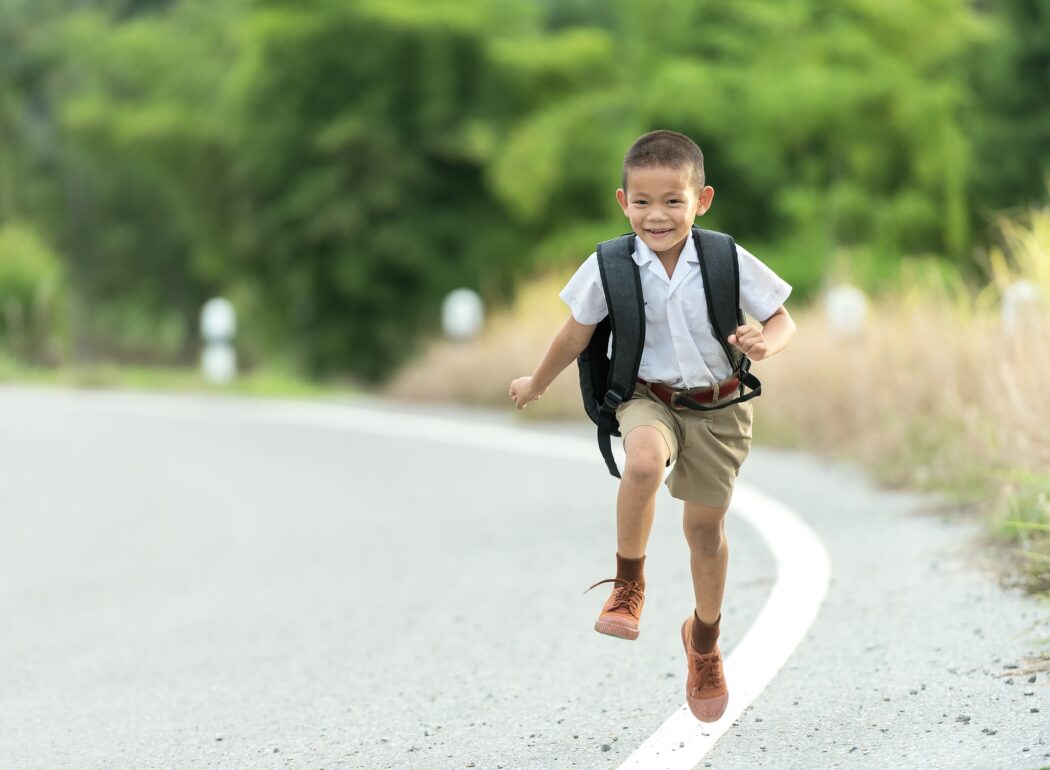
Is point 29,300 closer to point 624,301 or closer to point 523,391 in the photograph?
point 523,391

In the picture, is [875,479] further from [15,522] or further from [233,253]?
[233,253]

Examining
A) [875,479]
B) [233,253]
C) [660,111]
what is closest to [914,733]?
[875,479]

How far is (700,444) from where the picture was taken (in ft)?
14.1

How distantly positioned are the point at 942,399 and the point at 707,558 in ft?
19.1

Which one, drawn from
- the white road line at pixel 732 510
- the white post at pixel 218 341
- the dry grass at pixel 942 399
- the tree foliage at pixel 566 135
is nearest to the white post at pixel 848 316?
the dry grass at pixel 942 399

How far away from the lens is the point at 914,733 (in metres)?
4.21

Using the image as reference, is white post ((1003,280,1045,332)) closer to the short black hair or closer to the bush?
the short black hair

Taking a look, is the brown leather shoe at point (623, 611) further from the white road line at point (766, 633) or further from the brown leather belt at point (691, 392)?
the brown leather belt at point (691, 392)

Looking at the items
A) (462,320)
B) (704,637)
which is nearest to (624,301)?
(704,637)

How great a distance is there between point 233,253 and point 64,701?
85.0 ft

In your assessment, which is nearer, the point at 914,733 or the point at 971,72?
the point at 914,733

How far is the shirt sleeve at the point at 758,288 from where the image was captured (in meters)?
4.23

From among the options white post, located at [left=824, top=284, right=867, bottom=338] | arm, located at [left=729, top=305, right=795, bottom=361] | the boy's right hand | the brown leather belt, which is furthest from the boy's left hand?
white post, located at [left=824, top=284, right=867, bottom=338]

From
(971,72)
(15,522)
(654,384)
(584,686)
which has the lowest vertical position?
(15,522)
